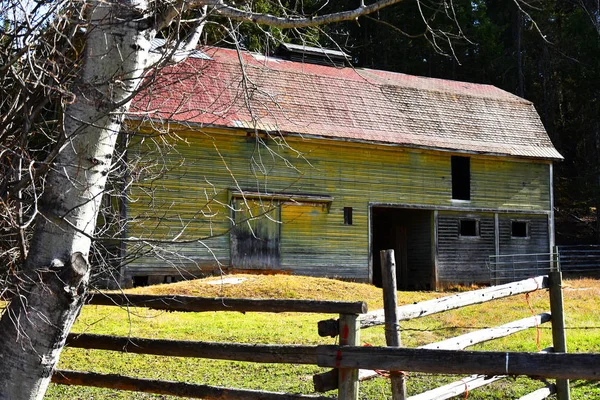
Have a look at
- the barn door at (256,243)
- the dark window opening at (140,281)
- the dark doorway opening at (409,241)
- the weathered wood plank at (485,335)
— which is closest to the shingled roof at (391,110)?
the barn door at (256,243)

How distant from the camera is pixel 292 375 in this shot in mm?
10938

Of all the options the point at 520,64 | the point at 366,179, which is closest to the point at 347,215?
the point at 366,179

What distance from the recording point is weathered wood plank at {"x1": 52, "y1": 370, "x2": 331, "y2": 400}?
6.45 metres

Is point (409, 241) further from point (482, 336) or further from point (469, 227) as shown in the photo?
point (482, 336)

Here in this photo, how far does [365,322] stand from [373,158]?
1928cm

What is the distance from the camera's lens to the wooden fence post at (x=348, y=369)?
19.5 ft

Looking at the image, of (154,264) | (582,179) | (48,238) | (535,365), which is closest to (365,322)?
(535,365)

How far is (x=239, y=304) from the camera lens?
22.1 feet

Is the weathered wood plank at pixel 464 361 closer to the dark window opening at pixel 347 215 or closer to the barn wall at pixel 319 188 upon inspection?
the barn wall at pixel 319 188

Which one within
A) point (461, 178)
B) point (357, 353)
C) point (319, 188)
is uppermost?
point (461, 178)

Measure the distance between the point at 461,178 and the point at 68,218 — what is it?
24.9 meters

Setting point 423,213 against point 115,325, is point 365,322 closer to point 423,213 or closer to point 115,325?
point 115,325

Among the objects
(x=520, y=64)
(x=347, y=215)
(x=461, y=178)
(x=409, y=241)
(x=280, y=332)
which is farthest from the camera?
(x=520, y=64)

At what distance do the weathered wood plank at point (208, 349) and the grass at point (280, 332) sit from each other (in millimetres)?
304
